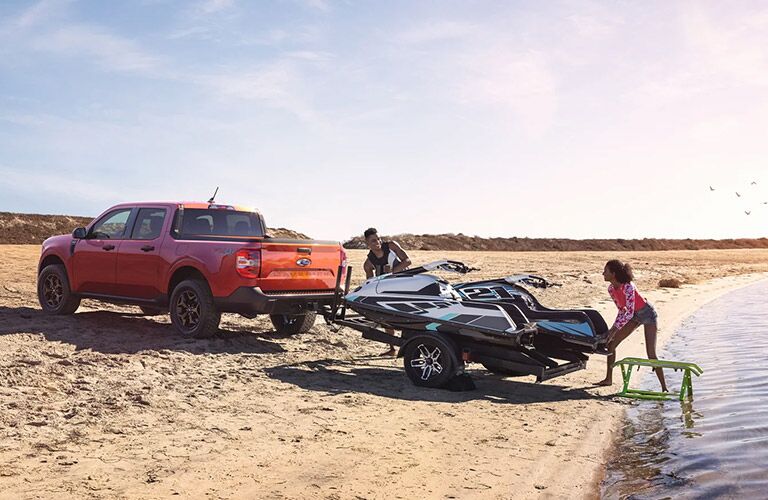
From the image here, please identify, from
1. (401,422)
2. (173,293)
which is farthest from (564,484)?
(173,293)

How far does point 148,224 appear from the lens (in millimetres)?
12039

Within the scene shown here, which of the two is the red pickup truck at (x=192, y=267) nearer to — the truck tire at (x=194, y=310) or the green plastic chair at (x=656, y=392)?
the truck tire at (x=194, y=310)

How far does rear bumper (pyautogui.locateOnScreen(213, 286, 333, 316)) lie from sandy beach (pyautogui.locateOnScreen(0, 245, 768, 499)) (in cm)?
67

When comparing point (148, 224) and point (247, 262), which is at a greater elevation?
point (148, 224)

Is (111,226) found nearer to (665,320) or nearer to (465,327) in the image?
(465,327)

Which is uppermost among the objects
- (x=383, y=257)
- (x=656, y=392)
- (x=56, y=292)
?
(x=383, y=257)

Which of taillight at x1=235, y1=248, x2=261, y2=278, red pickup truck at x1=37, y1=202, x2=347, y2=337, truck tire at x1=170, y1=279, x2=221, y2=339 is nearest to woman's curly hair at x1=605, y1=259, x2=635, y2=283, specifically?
red pickup truck at x1=37, y1=202, x2=347, y2=337

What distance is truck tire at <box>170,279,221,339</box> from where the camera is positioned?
36.3 feet

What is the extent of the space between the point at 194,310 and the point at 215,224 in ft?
4.83

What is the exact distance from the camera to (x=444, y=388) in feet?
31.0

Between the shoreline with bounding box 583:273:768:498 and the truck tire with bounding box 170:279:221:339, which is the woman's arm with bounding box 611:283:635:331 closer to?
the shoreline with bounding box 583:273:768:498

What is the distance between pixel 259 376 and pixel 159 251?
10.0ft

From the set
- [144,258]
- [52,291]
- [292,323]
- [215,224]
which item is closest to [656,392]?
[292,323]

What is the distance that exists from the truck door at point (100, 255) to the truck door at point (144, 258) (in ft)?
0.73
